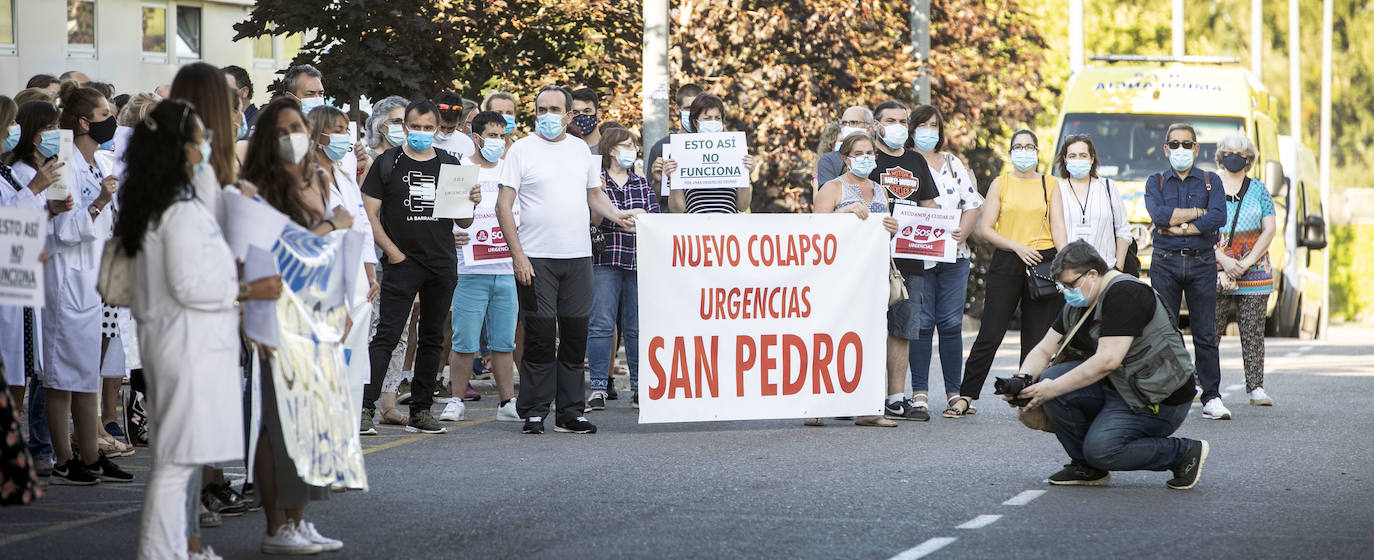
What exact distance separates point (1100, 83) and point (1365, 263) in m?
22.3

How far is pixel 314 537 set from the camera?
7250 millimetres

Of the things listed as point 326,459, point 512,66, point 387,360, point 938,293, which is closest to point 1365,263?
point 512,66

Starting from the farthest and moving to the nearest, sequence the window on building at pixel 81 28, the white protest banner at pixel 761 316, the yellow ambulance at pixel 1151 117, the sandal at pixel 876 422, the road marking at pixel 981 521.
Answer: the window on building at pixel 81 28
the yellow ambulance at pixel 1151 117
the sandal at pixel 876 422
the white protest banner at pixel 761 316
the road marking at pixel 981 521

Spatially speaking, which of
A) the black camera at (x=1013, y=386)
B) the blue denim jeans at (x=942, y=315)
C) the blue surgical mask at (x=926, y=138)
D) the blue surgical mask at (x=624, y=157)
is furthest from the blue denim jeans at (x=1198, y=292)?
the black camera at (x=1013, y=386)

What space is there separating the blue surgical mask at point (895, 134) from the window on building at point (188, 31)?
2716 centimetres

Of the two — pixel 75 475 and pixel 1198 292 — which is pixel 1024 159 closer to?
pixel 1198 292

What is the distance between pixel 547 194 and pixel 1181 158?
4.70 meters

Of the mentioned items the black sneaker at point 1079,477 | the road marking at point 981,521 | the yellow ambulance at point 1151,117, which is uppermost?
the yellow ambulance at point 1151,117

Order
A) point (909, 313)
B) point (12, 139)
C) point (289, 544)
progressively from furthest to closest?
1. point (909, 313)
2. point (12, 139)
3. point (289, 544)

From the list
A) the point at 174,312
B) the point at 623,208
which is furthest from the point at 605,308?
the point at 174,312

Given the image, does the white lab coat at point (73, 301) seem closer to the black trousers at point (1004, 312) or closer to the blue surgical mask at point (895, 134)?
the blue surgical mask at point (895, 134)

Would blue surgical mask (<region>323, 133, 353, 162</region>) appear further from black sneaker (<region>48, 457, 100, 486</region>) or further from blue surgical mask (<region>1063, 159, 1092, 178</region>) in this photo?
blue surgical mask (<region>1063, 159, 1092, 178</region>)

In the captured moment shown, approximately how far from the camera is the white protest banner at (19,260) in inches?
271

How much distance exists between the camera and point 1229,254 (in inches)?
538
